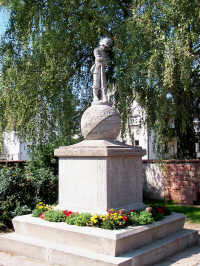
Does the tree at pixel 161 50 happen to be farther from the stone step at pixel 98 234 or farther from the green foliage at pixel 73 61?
the stone step at pixel 98 234

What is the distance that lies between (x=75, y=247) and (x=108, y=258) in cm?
72

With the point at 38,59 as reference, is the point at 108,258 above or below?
below

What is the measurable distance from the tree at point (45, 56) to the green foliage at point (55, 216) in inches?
158

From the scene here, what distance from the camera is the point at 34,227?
587 centimetres

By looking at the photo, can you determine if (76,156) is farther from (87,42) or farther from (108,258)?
(87,42)

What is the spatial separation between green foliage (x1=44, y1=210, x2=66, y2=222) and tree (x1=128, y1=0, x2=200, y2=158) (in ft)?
13.4

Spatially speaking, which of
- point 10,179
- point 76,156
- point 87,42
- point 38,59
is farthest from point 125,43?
point 10,179

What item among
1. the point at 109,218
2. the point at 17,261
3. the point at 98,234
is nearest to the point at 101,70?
the point at 109,218

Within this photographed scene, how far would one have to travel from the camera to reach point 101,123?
623 centimetres

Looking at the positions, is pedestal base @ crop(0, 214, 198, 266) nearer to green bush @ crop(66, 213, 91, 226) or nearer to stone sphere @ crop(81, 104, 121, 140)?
green bush @ crop(66, 213, 91, 226)

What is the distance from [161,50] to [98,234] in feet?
16.9

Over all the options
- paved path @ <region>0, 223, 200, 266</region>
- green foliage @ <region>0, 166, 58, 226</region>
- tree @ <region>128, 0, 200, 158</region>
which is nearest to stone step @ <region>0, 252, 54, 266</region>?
paved path @ <region>0, 223, 200, 266</region>

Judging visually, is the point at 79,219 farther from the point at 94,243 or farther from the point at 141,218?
the point at 141,218

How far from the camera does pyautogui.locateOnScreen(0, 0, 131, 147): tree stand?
9.42 meters
